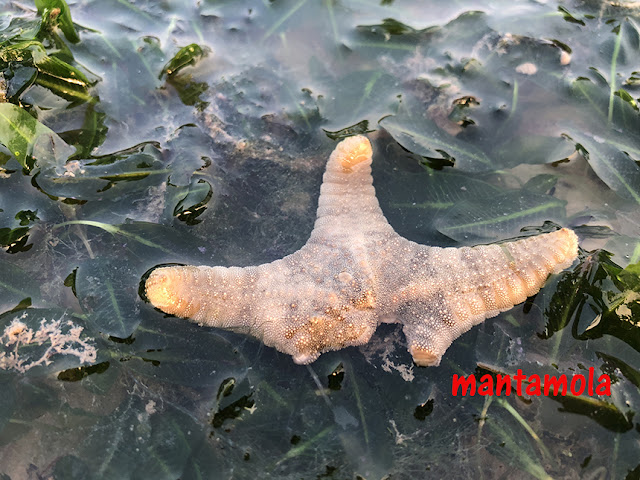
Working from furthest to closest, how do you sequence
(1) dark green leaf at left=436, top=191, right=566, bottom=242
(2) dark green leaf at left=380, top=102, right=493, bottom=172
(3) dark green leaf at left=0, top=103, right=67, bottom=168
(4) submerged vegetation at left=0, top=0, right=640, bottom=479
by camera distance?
(2) dark green leaf at left=380, top=102, right=493, bottom=172 → (3) dark green leaf at left=0, top=103, right=67, bottom=168 → (1) dark green leaf at left=436, top=191, right=566, bottom=242 → (4) submerged vegetation at left=0, top=0, right=640, bottom=479

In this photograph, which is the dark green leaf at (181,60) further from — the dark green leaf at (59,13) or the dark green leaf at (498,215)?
the dark green leaf at (498,215)

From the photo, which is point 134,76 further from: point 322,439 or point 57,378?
point 322,439

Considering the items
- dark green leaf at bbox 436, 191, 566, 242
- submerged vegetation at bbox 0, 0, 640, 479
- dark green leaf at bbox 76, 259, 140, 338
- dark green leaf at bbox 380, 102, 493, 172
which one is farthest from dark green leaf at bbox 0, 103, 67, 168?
dark green leaf at bbox 436, 191, 566, 242

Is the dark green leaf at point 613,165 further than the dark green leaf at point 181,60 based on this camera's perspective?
No

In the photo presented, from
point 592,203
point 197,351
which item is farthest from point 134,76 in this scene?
point 592,203

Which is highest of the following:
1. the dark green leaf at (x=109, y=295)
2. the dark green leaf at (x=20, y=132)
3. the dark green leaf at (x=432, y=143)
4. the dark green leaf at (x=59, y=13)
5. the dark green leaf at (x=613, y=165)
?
the dark green leaf at (x=59, y=13)

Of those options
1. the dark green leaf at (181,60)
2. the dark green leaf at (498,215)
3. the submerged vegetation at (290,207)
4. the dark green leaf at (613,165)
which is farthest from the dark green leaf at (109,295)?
the dark green leaf at (613,165)

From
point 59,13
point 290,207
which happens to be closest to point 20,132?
point 59,13

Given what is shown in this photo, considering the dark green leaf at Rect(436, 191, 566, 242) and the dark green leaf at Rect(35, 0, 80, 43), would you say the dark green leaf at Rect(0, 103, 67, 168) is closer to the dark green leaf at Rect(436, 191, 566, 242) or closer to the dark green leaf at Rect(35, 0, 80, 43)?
the dark green leaf at Rect(35, 0, 80, 43)
